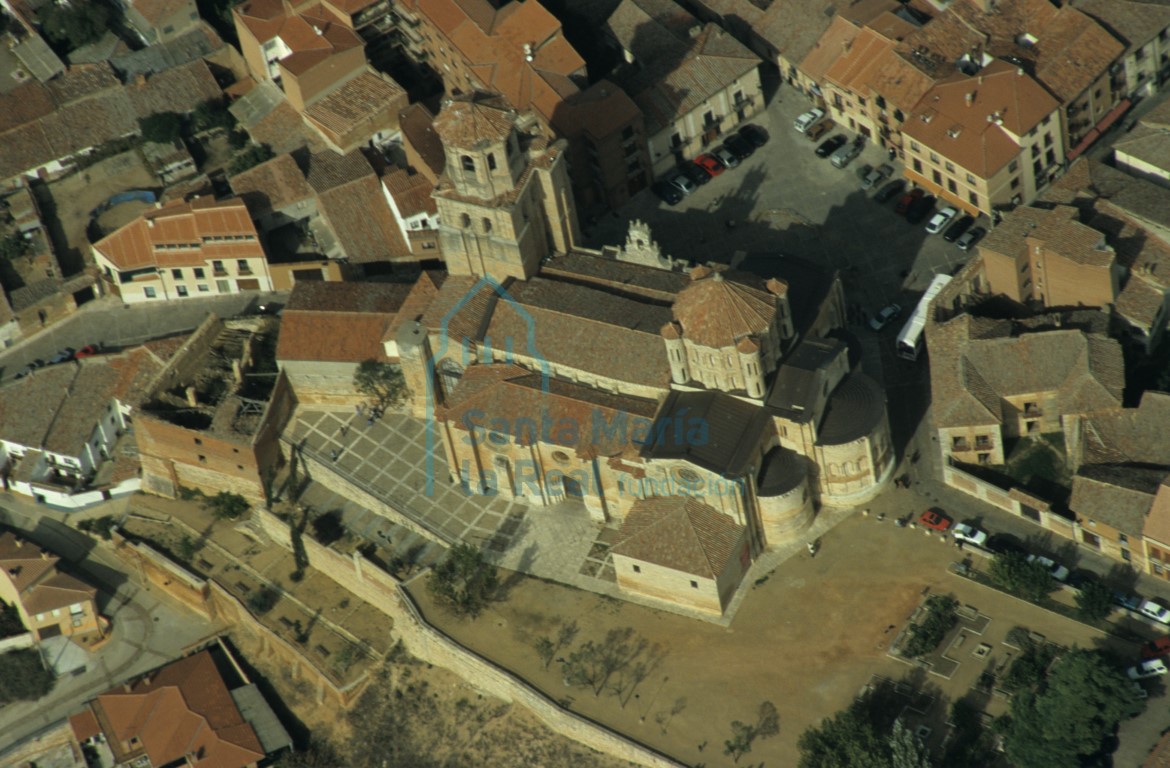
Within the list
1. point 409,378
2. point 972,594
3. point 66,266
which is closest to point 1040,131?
point 972,594

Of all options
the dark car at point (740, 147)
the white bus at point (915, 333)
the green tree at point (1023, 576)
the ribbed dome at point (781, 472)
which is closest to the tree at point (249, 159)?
the dark car at point (740, 147)

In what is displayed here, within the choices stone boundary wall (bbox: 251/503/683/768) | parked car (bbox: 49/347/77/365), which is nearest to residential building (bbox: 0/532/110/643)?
stone boundary wall (bbox: 251/503/683/768)

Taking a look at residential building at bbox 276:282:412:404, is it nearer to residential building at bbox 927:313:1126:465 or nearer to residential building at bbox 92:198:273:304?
residential building at bbox 92:198:273:304

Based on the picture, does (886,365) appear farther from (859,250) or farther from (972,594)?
(972,594)

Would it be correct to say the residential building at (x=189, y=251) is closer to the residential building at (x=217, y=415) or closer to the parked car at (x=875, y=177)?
Result: the residential building at (x=217, y=415)

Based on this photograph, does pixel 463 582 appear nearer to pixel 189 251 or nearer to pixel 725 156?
pixel 189 251

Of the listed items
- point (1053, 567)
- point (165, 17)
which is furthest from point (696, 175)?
point (165, 17)
